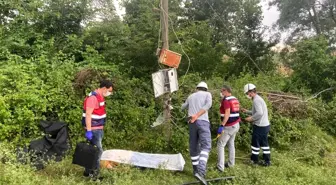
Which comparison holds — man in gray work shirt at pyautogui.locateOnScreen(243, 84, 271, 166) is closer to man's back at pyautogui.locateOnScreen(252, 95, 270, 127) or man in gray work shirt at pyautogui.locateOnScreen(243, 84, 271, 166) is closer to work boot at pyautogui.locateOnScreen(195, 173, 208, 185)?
man's back at pyautogui.locateOnScreen(252, 95, 270, 127)

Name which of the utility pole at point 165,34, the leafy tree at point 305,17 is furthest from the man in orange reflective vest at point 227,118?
the leafy tree at point 305,17

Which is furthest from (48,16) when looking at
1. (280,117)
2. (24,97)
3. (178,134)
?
(280,117)

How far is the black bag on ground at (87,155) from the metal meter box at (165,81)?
2039mm

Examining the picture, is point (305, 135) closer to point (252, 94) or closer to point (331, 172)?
point (331, 172)

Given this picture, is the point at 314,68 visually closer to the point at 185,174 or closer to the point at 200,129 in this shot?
the point at 200,129

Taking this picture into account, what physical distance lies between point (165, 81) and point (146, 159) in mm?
1749

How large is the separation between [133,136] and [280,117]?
13.6 ft

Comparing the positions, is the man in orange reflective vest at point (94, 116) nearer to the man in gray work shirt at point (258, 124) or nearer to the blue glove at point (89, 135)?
the blue glove at point (89, 135)

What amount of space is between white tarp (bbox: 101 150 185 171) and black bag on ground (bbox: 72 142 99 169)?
2.48ft

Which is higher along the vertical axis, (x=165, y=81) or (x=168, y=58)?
(x=168, y=58)

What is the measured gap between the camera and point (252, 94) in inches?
259

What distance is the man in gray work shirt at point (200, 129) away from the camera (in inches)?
220

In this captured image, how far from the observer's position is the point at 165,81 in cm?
670

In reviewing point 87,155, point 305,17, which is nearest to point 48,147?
point 87,155
